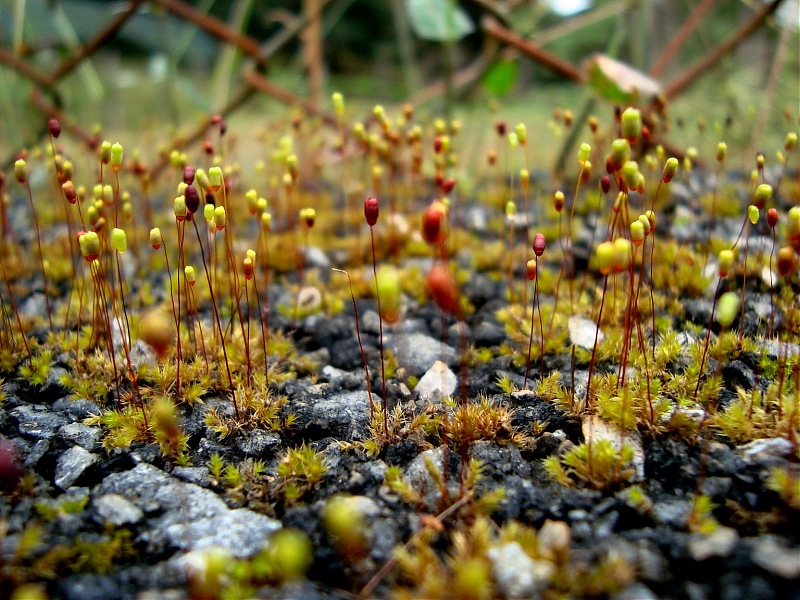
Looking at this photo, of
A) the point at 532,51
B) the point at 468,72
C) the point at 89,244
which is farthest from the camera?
the point at 468,72

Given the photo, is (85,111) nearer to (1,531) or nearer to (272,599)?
(1,531)

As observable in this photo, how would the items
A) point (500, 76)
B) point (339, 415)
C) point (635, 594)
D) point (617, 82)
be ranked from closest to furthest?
point (635, 594)
point (339, 415)
point (617, 82)
point (500, 76)

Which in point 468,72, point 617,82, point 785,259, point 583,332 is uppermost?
point 468,72

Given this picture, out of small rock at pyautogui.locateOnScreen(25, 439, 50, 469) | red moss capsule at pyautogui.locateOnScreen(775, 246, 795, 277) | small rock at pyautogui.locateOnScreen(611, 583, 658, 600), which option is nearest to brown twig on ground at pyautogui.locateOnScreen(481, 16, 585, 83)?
red moss capsule at pyautogui.locateOnScreen(775, 246, 795, 277)

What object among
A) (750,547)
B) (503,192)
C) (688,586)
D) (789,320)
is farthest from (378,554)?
(503,192)

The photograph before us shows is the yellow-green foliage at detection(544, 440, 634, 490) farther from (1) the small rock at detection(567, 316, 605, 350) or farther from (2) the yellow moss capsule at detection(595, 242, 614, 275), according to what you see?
(1) the small rock at detection(567, 316, 605, 350)

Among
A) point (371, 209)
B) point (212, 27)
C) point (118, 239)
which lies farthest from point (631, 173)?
point (212, 27)

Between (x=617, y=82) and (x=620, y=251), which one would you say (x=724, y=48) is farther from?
(x=620, y=251)
